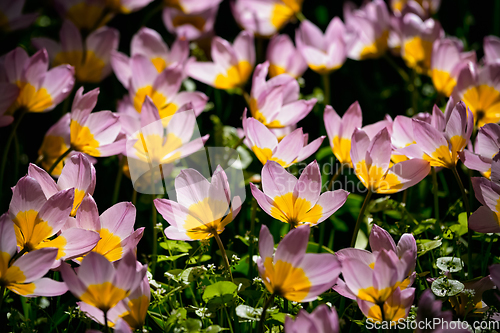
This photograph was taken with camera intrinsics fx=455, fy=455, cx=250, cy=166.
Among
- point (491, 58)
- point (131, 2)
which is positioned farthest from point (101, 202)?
point (491, 58)

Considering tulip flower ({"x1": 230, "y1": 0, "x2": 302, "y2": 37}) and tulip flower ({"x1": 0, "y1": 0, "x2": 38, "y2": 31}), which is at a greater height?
tulip flower ({"x1": 0, "y1": 0, "x2": 38, "y2": 31})

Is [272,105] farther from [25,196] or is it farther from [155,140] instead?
[25,196]

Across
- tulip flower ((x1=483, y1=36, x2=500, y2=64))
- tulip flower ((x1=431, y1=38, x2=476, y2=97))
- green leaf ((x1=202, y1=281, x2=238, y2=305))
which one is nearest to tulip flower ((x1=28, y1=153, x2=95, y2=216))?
green leaf ((x1=202, y1=281, x2=238, y2=305))

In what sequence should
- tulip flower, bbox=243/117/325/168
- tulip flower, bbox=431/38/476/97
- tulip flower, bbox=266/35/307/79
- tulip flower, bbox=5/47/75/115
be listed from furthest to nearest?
tulip flower, bbox=266/35/307/79 → tulip flower, bbox=431/38/476/97 → tulip flower, bbox=5/47/75/115 → tulip flower, bbox=243/117/325/168

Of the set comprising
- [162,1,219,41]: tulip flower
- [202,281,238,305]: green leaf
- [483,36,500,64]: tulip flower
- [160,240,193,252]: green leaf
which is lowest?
[160,240,193,252]: green leaf

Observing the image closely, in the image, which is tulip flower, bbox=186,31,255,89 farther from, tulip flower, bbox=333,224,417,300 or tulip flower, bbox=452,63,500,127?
tulip flower, bbox=333,224,417,300

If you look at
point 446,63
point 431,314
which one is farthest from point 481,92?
point 431,314

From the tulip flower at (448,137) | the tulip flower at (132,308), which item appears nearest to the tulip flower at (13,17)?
the tulip flower at (132,308)

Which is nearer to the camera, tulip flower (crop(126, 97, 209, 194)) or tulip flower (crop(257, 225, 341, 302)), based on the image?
tulip flower (crop(257, 225, 341, 302))

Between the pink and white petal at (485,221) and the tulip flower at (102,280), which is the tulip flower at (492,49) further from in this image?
the tulip flower at (102,280)
